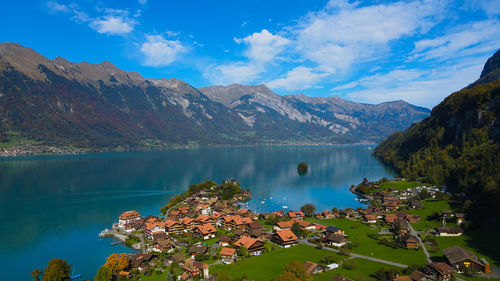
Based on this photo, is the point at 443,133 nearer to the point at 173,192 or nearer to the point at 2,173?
the point at 173,192

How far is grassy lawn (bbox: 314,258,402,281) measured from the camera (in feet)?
101

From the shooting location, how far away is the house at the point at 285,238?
4406 centimetres

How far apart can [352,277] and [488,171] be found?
47619mm

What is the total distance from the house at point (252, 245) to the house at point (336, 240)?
9.87 meters

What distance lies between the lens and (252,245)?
41.8m

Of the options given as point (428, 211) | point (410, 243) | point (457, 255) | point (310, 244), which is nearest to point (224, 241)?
point (310, 244)

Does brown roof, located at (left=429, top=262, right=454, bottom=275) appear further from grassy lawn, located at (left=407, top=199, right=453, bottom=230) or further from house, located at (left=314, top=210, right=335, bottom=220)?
house, located at (left=314, top=210, right=335, bottom=220)

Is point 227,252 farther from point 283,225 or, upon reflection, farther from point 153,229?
point 153,229

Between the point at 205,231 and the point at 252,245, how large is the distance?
36.7 ft

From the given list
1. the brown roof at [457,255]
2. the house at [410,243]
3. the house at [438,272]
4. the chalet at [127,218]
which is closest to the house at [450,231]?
the house at [410,243]

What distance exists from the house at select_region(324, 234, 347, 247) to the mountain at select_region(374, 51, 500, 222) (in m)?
21.9

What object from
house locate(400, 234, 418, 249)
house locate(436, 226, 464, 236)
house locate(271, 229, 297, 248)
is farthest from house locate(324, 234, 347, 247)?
house locate(436, 226, 464, 236)

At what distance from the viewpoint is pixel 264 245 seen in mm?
44219

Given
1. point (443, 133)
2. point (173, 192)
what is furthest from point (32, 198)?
point (443, 133)
